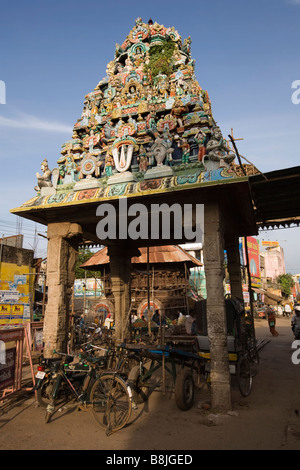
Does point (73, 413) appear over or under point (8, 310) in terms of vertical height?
under

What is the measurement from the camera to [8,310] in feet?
48.3

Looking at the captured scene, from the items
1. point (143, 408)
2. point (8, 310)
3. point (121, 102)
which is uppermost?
point (121, 102)

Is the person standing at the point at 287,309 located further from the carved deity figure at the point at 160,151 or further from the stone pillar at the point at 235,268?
the carved deity figure at the point at 160,151

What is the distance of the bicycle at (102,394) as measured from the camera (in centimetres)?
515

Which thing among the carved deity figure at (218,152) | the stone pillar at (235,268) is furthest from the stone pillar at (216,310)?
the stone pillar at (235,268)

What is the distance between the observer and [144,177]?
7.12 meters

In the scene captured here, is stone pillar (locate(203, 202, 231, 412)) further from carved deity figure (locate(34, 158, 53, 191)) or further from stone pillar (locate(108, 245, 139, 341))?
stone pillar (locate(108, 245, 139, 341))

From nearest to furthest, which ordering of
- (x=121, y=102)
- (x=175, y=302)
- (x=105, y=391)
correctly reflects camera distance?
(x=105, y=391) → (x=121, y=102) → (x=175, y=302)

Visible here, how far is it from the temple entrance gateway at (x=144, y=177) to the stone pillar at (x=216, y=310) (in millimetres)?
20

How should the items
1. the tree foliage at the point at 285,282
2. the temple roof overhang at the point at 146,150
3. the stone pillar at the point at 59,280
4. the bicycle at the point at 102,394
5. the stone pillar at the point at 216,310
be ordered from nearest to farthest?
1. the bicycle at the point at 102,394
2. the stone pillar at the point at 216,310
3. the temple roof overhang at the point at 146,150
4. the stone pillar at the point at 59,280
5. the tree foliage at the point at 285,282

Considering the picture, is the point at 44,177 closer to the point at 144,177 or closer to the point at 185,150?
the point at 144,177

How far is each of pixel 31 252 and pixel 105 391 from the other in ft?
44.2
